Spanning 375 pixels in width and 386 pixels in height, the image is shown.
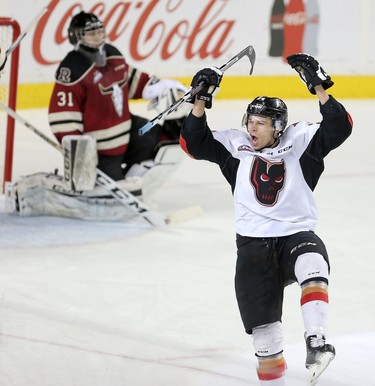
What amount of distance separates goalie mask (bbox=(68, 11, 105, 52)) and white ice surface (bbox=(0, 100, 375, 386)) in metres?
0.78

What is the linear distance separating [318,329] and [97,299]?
1384 mm

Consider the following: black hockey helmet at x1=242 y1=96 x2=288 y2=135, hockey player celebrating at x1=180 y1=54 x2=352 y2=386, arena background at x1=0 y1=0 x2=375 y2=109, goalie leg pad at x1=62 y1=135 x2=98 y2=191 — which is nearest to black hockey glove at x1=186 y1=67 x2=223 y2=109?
hockey player celebrating at x1=180 y1=54 x2=352 y2=386

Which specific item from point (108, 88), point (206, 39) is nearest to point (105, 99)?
point (108, 88)

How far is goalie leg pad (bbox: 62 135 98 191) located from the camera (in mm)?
4809

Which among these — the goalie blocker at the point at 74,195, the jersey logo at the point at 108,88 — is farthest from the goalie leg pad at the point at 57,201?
the jersey logo at the point at 108,88

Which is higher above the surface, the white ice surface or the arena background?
the arena background

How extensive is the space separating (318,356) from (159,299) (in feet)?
4.43

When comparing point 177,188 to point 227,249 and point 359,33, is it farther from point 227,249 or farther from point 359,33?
point 359,33

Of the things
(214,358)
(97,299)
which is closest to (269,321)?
(214,358)

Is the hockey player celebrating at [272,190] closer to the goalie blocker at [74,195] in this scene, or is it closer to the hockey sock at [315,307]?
the hockey sock at [315,307]

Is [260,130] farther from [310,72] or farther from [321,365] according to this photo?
[321,365]

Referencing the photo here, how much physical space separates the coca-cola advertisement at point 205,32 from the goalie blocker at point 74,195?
2.06m

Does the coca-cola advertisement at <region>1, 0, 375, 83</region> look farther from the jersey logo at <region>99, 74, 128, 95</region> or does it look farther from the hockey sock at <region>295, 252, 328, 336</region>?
the hockey sock at <region>295, 252, 328, 336</region>

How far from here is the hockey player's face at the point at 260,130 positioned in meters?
2.91
